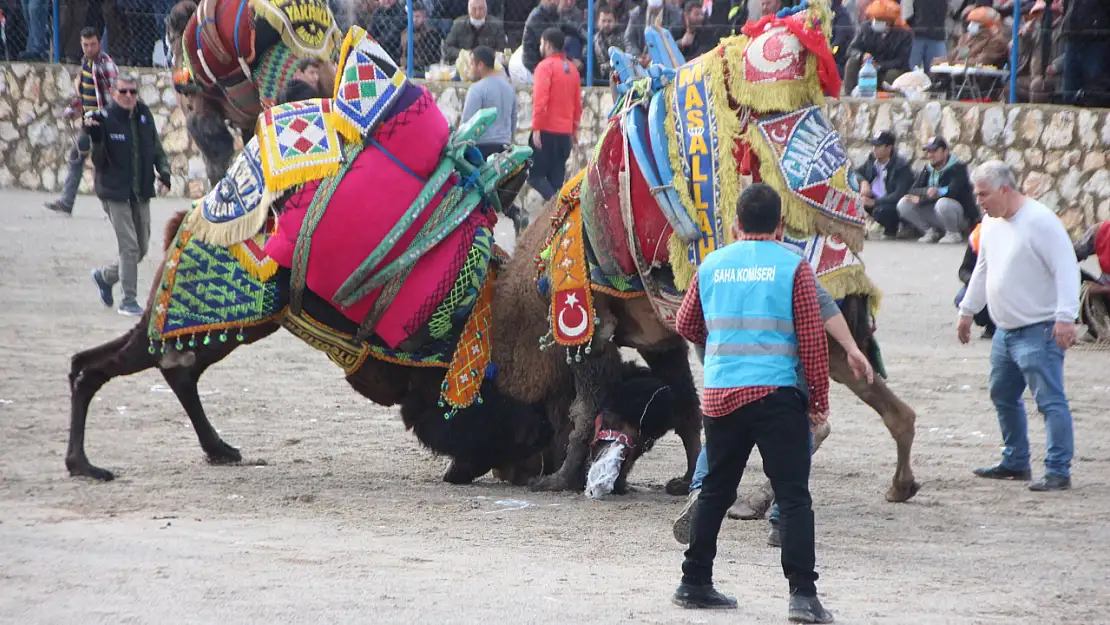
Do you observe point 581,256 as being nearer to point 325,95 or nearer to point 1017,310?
point 325,95

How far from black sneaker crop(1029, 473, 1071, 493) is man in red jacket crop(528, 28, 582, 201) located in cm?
882

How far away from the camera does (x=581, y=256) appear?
5977 millimetres

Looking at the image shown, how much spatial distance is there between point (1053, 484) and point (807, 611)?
268 cm

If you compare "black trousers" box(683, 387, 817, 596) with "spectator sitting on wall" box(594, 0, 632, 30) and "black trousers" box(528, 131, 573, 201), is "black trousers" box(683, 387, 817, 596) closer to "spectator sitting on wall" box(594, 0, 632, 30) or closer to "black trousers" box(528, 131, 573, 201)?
"black trousers" box(528, 131, 573, 201)

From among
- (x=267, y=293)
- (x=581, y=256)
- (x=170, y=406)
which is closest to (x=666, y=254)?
(x=581, y=256)

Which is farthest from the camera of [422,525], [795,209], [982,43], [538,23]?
[538,23]

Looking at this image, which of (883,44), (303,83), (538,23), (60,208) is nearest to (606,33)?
(538,23)


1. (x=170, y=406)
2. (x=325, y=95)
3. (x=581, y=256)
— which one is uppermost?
(x=325, y=95)

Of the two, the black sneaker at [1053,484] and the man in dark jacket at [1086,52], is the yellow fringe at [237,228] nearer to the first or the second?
the black sneaker at [1053,484]

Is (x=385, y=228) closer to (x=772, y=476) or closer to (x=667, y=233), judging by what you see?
(x=667, y=233)

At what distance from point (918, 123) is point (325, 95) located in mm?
10630

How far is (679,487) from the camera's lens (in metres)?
6.27

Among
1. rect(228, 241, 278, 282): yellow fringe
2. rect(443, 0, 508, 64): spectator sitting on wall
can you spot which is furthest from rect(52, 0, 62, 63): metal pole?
rect(228, 241, 278, 282): yellow fringe

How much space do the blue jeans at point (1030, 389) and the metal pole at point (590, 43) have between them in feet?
33.9
